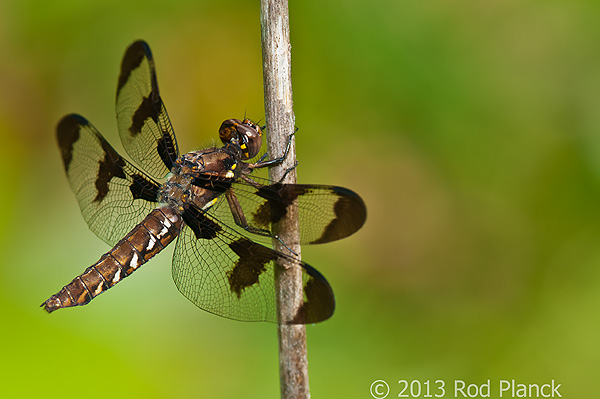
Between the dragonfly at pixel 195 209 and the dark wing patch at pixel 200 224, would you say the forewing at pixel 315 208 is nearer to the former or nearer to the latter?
the dragonfly at pixel 195 209

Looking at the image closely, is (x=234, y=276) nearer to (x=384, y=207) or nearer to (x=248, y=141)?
(x=248, y=141)

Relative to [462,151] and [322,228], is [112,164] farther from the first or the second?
[462,151]

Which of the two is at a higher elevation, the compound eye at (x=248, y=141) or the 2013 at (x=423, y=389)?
the compound eye at (x=248, y=141)

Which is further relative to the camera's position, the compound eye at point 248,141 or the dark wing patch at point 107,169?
the dark wing patch at point 107,169

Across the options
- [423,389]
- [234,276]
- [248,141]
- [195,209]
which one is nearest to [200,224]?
[195,209]

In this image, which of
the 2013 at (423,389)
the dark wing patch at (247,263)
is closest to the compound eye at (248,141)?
the dark wing patch at (247,263)

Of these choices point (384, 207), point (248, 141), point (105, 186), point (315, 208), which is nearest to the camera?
point (315, 208)
